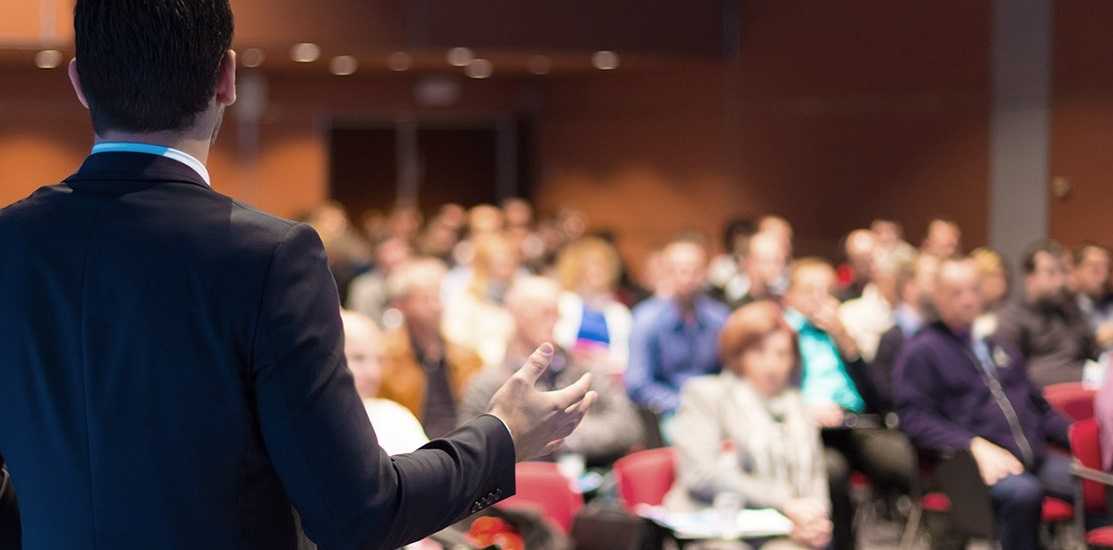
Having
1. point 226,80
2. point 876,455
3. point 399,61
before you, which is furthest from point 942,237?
point 226,80

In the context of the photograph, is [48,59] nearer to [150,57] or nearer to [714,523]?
[714,523]

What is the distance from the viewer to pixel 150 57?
146 cm

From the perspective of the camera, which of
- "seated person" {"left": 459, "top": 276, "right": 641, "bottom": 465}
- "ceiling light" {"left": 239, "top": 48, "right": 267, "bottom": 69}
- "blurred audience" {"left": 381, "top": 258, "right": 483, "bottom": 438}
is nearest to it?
"seated person" {"left": 459, "top": 276, "right": 641, "bottom": 465}

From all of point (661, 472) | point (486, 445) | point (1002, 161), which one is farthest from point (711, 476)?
point (1002, 161)

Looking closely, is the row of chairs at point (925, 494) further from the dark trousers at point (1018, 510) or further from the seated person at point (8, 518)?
the seated person at point (8, 518)

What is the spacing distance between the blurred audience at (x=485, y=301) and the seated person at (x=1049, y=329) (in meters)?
2.70

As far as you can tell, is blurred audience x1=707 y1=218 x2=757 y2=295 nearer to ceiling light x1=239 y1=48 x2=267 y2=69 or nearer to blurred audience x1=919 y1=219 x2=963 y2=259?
blurred audience x1=919 y1=219 x2=963 y2=259

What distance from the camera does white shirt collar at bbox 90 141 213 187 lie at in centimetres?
152

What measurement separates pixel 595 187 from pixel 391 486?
1650cm

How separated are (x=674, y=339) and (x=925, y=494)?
174 centimetres

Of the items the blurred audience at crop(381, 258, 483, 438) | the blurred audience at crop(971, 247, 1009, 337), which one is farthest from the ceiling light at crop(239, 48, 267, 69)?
the blurred audience at crop(381, 258, 483, 438)

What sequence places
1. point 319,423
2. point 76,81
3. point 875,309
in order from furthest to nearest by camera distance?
point 875,309 → point 76,81 → point 319,423

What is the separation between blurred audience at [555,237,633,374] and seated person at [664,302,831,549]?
7.04 feet

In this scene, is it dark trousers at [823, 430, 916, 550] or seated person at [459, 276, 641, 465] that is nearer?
seated person at [459, 276, 641, 465]
